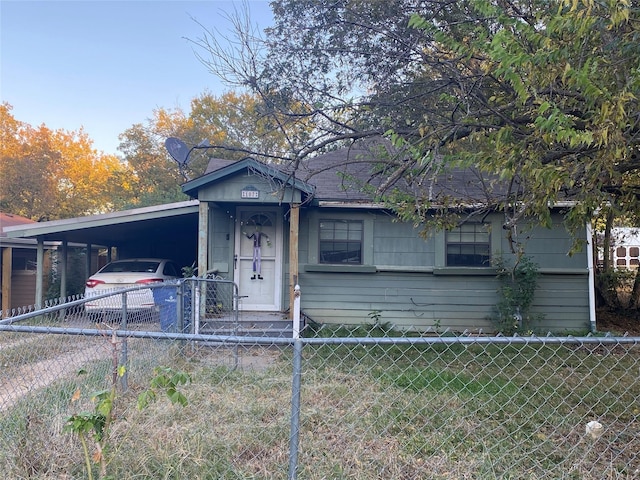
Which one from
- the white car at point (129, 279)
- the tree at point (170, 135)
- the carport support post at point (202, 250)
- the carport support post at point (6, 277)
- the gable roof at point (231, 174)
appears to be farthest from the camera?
the tree at point (170, 135)

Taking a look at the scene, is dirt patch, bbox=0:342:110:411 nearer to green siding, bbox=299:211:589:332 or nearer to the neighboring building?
green siding, bbox=299:211:589:332

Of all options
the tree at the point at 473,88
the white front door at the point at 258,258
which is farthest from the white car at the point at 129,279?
the tree at the point at 473,88

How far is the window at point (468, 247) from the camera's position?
845cm

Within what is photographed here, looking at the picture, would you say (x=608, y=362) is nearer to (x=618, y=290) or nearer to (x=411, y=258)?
(x=411, y=258)

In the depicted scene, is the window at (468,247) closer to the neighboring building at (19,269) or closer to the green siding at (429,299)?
the green siding at (429,299)

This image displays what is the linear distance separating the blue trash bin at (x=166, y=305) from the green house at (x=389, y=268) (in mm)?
2349

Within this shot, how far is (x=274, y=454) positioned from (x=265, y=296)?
18.5ft

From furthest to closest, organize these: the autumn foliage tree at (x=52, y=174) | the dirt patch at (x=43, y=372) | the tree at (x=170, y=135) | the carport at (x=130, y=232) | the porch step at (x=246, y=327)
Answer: the tree at (x=170, y=135), the autumn foliage tree at (x=52, y=174), the carport at (x=130, y=232), the porch step at (x=246, y=327), the dirt patch at (x=43, y=372)

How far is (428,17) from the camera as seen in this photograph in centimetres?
593

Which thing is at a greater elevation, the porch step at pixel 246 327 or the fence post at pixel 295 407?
the fence post at pixel 295 407

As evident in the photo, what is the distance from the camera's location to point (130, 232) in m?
10.8

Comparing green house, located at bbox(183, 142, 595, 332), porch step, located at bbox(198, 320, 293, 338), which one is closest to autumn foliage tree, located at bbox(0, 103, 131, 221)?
green house, located at bbox(183, 142, 595, 332)

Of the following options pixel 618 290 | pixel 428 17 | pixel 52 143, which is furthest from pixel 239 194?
pixel 52 143

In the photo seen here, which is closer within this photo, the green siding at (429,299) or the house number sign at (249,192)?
the house number sign at (249,192)
